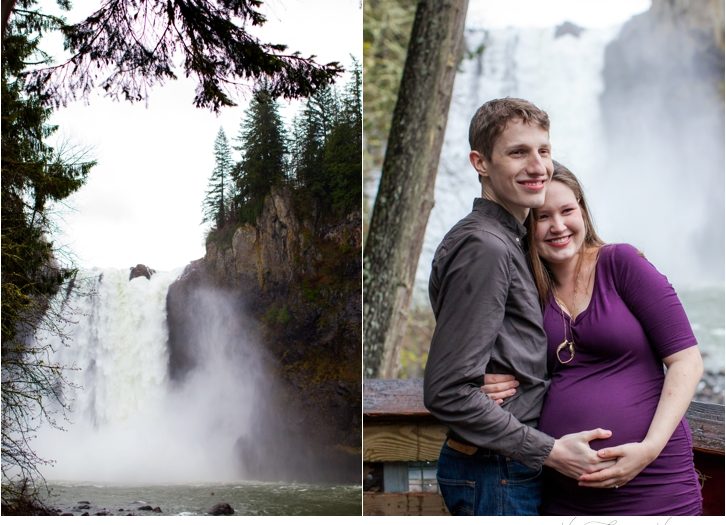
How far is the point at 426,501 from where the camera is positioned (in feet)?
8.63

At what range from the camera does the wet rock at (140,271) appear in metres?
2.61

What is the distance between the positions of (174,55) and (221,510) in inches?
61.5

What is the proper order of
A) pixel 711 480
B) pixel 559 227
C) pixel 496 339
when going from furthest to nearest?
pixel 711 480
pixel 559 227
pixel 496 339

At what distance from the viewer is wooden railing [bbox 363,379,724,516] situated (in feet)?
8.43

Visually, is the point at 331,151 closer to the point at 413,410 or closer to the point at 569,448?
the point at 413,410

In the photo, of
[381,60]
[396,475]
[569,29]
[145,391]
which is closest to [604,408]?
[396,475]

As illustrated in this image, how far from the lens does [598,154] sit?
333 cm

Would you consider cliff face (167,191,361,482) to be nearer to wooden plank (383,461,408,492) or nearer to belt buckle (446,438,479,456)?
wooden plank (383,461,408,492)

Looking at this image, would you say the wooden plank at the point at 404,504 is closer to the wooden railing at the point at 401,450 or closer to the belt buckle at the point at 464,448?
the wooden railing at the point at 401,450

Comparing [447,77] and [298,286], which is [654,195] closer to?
[447,77]

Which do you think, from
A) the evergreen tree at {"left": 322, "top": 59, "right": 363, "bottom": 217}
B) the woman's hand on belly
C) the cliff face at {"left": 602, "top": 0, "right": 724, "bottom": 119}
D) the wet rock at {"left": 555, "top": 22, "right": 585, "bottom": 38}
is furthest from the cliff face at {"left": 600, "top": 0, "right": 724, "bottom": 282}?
the woman's hand on belly

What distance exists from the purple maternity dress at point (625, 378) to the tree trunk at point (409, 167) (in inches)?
65.5

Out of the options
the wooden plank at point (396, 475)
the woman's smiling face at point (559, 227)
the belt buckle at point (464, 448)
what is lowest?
the wooden plank at point (396, 475)

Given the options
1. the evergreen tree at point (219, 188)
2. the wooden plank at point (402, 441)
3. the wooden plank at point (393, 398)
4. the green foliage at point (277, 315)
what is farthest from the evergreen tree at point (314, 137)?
the wooden plank at point (402, 441)
